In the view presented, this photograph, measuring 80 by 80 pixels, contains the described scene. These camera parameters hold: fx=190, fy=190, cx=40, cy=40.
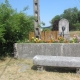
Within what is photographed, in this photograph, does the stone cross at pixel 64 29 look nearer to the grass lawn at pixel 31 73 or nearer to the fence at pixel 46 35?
the fence at pixel 46 35

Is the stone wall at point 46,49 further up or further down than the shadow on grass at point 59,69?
further up

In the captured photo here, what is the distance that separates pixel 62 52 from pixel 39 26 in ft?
6.61

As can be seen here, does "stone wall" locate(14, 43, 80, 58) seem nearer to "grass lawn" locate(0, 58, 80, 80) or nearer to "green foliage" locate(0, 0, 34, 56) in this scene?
"green foliage" locate(0, 0, 34, 56)

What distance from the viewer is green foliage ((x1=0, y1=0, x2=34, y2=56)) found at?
7.05m

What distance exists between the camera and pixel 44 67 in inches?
246

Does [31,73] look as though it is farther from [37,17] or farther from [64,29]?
[64,29]

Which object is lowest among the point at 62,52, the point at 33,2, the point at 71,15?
the point at 62,52

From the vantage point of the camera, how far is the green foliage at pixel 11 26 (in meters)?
7.05

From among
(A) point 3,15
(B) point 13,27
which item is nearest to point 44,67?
(B) point 13,27

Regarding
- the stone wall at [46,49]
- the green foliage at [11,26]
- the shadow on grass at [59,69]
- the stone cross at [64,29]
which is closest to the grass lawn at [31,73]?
the shadow on grass at [59,69]

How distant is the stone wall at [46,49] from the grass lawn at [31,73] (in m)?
0.78

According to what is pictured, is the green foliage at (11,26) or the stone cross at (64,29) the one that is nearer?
the green foliage at (11,26)

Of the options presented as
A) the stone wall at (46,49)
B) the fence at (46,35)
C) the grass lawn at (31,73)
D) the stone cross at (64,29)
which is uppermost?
the stone cross at (64,29)

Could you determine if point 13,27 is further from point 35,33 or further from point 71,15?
point 71,15
